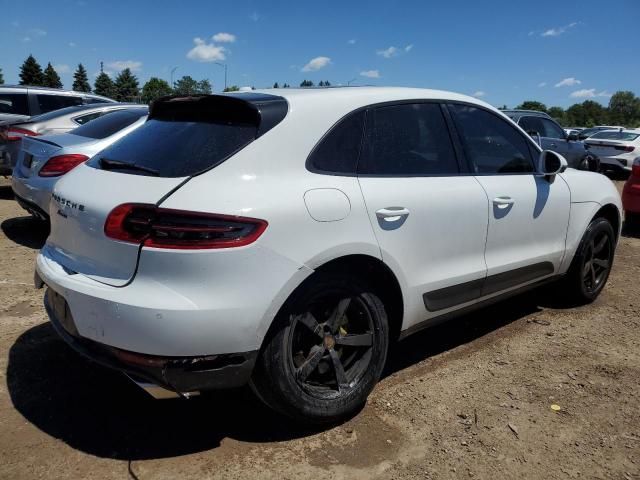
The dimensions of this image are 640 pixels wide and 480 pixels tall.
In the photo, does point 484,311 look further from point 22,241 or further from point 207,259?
point 22,241

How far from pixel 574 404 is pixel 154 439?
2.31m

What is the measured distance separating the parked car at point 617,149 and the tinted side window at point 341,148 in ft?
47.4

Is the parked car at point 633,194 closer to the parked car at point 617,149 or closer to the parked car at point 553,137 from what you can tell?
the parked car at point 553,137

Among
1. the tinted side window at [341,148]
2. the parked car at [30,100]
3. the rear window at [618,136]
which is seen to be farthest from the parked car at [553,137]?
the tinted side window at [341,148]

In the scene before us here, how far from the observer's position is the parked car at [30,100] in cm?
1023

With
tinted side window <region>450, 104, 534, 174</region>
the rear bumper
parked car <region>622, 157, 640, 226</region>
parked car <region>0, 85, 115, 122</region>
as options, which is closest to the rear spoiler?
the rear bumper

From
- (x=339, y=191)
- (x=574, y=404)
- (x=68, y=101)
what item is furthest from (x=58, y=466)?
(x=68, y=101)

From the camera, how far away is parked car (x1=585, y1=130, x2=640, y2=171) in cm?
1502

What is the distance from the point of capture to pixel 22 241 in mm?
5996

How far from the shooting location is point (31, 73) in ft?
281

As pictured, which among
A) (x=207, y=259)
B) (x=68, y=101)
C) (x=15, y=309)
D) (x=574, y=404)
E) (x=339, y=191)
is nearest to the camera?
(x=207, y=259)

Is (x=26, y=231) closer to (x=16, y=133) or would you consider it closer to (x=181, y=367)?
(x=16, y=133)

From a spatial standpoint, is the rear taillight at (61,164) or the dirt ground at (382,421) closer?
the dirt ground at (382,421)

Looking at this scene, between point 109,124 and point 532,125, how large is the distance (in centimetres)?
978
